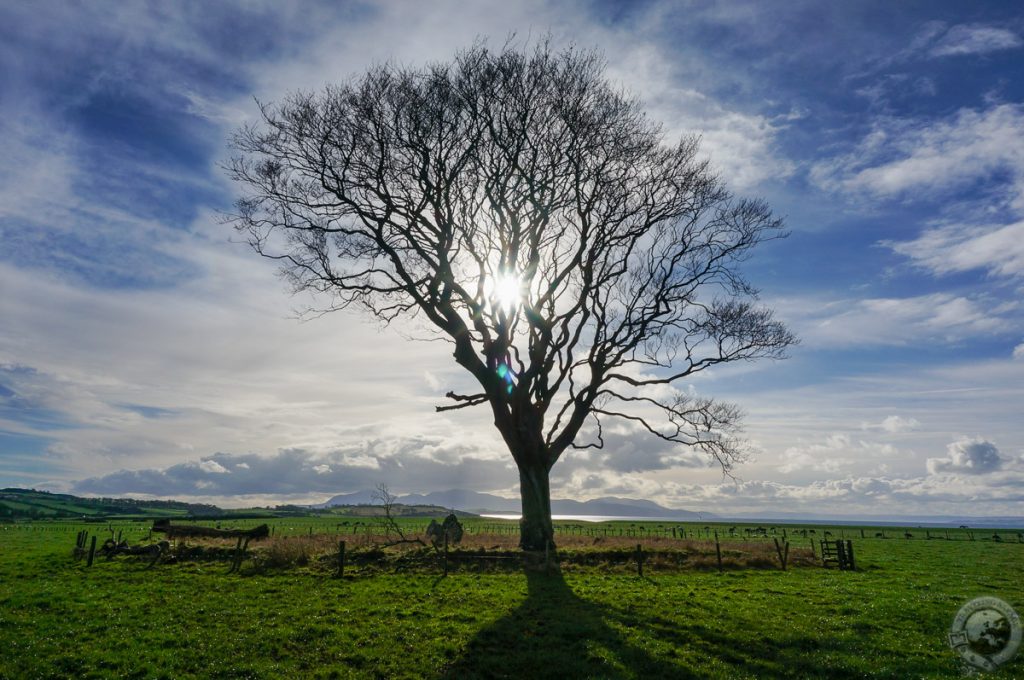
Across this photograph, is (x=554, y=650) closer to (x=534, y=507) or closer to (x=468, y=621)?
(x=468, y=621)

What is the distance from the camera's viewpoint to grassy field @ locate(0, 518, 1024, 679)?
12.6m

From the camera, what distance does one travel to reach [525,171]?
Answer: 25203 mm

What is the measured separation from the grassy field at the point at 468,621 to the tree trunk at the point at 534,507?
1859mm

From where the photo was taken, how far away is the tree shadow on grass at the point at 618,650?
12328 mm

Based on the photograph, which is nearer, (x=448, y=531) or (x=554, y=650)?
(x=554, y=650)

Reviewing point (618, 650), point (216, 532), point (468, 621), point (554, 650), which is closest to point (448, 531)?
point (216, 532)

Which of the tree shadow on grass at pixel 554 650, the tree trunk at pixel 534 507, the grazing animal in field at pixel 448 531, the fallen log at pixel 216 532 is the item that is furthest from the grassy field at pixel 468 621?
the fallen log at pixel 216 532

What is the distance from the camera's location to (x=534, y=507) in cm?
2653

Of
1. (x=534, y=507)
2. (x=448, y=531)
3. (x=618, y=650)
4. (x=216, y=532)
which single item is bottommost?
(x=618, y=650)

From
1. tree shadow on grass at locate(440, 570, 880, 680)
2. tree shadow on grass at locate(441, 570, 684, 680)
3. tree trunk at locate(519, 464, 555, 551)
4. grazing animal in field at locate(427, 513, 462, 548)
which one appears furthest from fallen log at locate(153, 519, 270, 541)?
tree shadow on grass at locate(440, 570, 880, 680)

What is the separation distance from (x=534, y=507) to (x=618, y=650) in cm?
1295

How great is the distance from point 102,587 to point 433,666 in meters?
16.3

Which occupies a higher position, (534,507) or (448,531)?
(534,507)

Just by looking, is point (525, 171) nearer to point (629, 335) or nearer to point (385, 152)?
point (385, 152)
